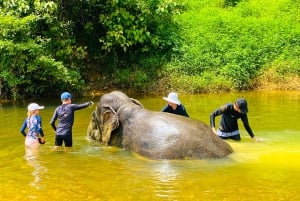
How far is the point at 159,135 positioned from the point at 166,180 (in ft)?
3.68

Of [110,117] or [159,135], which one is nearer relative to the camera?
[159,135]

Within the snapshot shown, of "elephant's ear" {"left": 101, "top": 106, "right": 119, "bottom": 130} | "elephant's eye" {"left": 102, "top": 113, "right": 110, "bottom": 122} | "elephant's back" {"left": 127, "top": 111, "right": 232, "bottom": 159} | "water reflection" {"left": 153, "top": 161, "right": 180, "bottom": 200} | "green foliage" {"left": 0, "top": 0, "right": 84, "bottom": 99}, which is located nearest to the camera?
"water reflection" {"left": 153, "top": 161, "right": 180, "bottom": 200}

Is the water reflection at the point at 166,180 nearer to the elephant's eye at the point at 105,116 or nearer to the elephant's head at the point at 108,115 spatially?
the elephant's head at the point at 108,115

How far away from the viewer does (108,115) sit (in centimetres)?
983

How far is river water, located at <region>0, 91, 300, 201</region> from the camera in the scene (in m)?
7.15

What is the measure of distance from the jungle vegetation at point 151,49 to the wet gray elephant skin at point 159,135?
7.09 meters

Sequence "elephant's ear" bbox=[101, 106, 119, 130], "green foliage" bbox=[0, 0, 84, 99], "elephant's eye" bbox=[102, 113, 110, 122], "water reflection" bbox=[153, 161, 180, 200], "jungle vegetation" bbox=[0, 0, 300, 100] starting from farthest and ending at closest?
"jungle vegetation" bbox=[0, 0, 300, 100], "green foliage" bbox=[0, 0, 84, 99], "elephant's eye" bbox=[102, 113, 110, 122], "elephant's ear" bbox=[101, 106, 119, 130], "water reflection" bbox=[153, 161, 180, 200]

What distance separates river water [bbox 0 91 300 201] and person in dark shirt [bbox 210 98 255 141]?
0.80ft

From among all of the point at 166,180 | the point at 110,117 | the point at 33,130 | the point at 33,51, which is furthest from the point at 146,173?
the point at 33,51

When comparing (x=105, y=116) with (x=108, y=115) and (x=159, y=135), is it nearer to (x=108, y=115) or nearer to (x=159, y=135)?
(x=108, y=115)

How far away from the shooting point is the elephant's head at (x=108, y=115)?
381 inches

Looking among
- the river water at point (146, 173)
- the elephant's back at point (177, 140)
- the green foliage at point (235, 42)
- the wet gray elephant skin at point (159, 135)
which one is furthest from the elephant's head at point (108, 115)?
the green foliage at point (235, 42)

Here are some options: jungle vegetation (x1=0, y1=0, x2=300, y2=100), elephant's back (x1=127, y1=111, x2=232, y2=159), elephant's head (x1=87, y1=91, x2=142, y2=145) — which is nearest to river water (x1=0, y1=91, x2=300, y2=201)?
elephant's back (x1=127, y1=111, x2=232, y2=159)

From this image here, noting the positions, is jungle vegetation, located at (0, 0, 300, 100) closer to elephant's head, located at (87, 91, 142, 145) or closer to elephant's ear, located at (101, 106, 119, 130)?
elephant's head, located at (87, 91, 142, 145)
